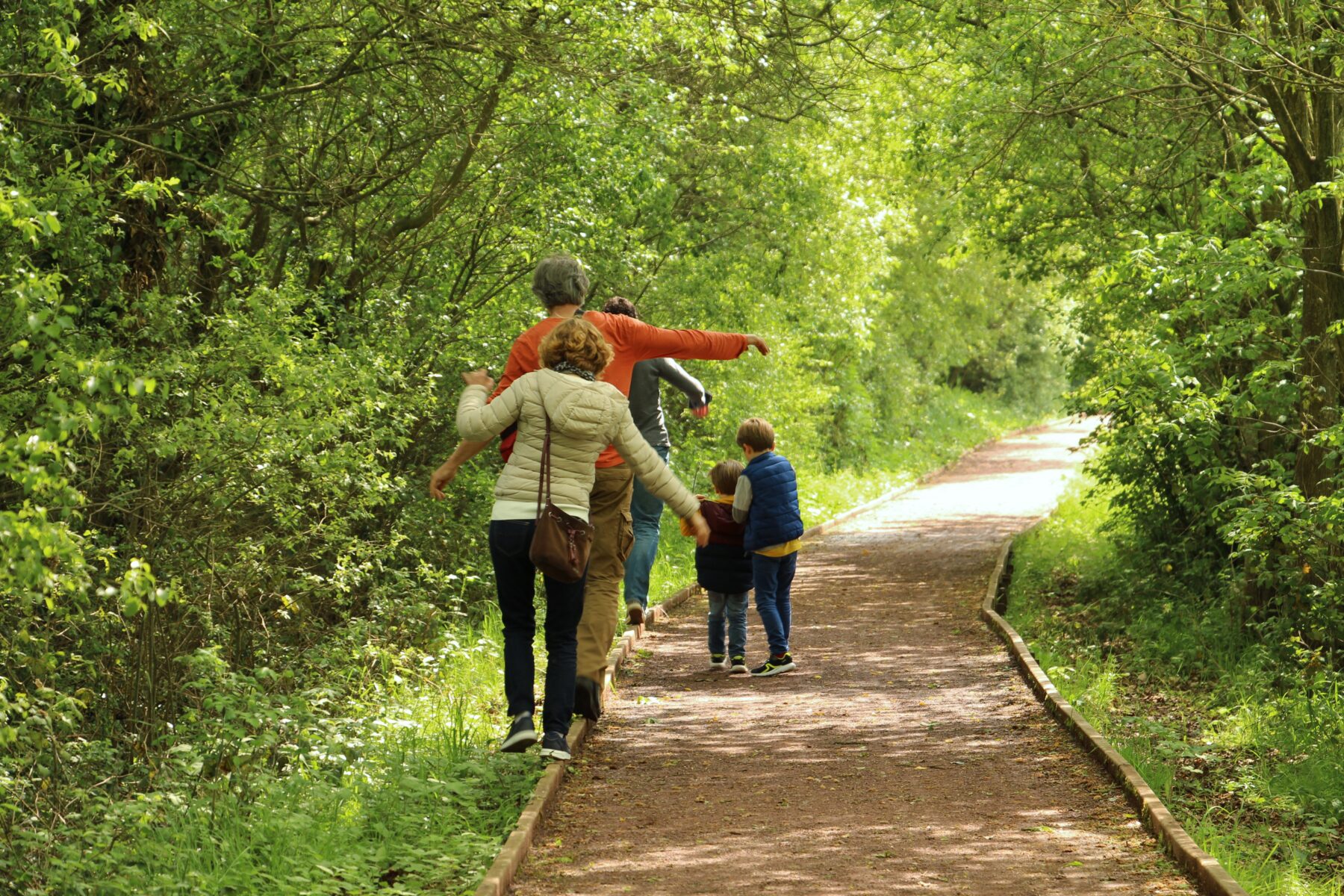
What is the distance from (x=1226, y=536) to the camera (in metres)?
9.87

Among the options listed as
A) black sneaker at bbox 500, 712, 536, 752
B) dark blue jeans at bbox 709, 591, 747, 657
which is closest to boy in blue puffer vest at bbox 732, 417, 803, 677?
dark blue jeans at bbox 709, 591, 747, 657

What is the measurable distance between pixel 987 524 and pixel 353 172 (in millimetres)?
14186

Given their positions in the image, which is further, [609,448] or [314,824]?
[609,448]

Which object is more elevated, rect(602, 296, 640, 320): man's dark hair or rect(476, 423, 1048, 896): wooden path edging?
rect(602, 296, 640, 320): man's dark hair

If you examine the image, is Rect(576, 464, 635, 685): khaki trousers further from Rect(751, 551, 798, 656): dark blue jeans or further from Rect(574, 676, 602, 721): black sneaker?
Rect(751, 551, 798, 656): dark blue jeans

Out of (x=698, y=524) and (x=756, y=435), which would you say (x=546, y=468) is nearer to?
(x=698, y=524)

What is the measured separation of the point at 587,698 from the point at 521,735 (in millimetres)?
795

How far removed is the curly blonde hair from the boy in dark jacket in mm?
3427

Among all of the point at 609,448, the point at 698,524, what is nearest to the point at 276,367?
the point at 609,448

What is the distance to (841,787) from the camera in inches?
281

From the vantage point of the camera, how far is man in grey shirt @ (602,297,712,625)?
9.59m

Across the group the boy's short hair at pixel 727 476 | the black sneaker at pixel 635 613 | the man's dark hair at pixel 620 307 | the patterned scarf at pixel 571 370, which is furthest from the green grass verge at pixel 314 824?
the black sneaker at pixel 635 613

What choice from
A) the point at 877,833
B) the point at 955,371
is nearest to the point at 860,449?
the point at 955,371

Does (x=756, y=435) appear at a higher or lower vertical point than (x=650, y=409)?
lower
